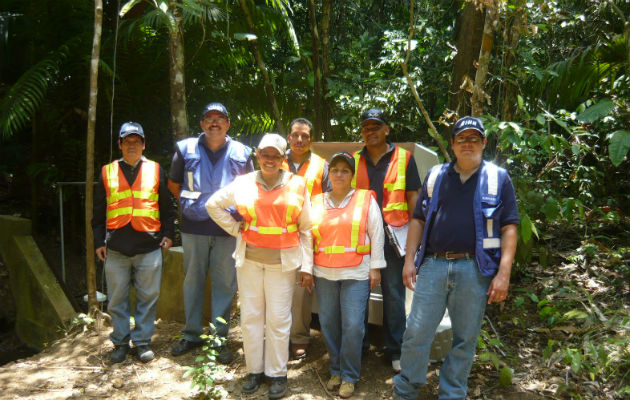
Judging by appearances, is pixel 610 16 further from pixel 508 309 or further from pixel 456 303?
pixel 456 303

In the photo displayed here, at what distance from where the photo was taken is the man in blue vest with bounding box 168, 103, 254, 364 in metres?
4.24

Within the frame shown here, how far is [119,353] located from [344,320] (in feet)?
6.83

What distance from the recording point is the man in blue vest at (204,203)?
4242 millimetres

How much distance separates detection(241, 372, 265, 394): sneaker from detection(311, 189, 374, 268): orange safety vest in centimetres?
99

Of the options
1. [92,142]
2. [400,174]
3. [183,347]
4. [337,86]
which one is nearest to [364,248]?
[400,174]

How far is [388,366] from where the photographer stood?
13.9ft

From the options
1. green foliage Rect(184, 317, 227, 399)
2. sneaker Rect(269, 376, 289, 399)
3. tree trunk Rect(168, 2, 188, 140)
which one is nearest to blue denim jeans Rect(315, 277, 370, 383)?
sneaker Rect(269, 376, 289, 399)

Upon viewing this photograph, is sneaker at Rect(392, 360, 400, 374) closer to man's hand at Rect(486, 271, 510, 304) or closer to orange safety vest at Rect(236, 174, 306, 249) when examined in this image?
man's hand at Rect(486, 271, 510, 304)

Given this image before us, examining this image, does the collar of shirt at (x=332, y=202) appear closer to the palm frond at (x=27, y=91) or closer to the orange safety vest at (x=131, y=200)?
the orange safety vest at (x=131, y=200)

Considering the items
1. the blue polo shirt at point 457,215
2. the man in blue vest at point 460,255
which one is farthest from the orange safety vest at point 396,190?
the blue polo shirt at point 457,215

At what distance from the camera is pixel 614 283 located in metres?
5.61

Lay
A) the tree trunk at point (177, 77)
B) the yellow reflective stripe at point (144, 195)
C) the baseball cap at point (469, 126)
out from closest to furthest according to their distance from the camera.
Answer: the baseball cap at point (469, 126)
the yellow reflective stripe at point (144, 195)
the tree trunk at point (177, 77)

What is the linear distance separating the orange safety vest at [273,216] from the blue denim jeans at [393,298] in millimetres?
757

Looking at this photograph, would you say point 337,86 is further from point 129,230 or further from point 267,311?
point 267,311
